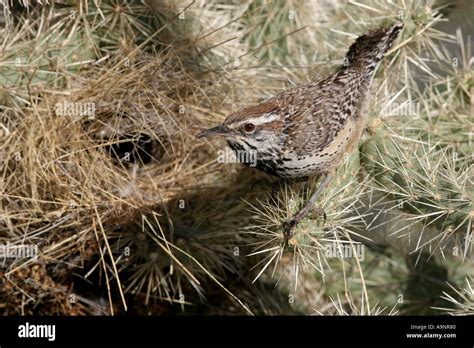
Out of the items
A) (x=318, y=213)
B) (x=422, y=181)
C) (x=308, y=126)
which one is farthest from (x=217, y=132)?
(x=422, y=181)

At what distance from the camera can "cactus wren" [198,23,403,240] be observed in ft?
9.65

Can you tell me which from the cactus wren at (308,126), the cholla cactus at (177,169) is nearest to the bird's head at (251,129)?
the cactus wren at (308,126)

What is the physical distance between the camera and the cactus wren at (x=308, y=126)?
2.94 m

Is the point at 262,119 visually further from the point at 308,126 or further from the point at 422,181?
the point at 422,181

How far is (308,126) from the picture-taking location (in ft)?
9.96

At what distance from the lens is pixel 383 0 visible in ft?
11.4

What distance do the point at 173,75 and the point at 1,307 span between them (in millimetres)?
1203

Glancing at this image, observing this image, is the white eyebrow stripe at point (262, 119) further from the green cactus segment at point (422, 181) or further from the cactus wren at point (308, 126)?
the green cactus segment at point (422, 181)

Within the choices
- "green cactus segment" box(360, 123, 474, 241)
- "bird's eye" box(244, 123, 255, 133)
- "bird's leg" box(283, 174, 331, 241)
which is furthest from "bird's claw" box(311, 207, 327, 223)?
"bird's eye" box(244, 123, 255, 133)

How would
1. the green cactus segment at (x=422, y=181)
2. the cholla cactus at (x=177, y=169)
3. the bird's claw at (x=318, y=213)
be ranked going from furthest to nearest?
1. the cholla cactus at (x=177, y=169)
2. the bird's claw at (x=318, y=213)
3. the green cactus segment at (x=422, y=181)

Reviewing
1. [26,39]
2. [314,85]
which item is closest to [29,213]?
[26,39]

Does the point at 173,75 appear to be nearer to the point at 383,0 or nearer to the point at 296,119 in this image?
the point at 296,119

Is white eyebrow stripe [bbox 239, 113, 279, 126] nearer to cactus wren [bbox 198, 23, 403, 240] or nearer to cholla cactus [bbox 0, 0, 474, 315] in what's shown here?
cactus wren [bbox 198, 23, 403, 240]

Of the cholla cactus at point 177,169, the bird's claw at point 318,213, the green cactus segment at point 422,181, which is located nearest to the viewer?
the green cactus segment at point 422,181
